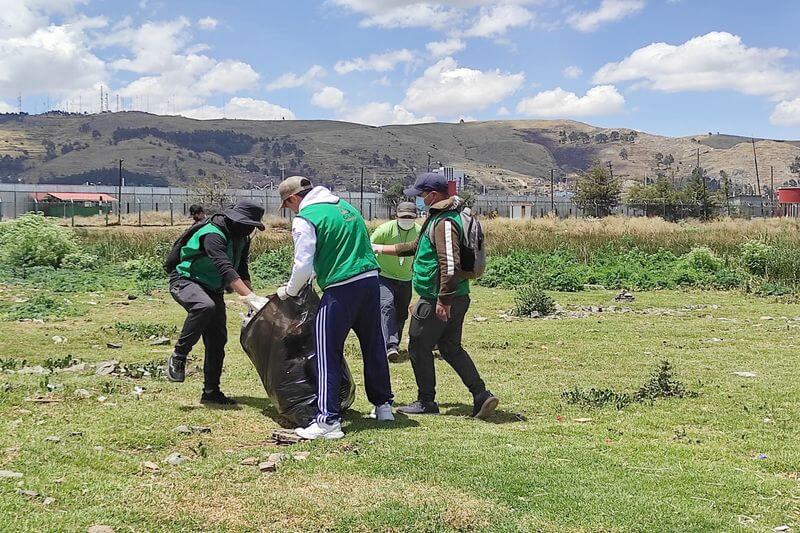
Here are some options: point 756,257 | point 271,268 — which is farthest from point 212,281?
point 756,257

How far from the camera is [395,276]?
418 inches

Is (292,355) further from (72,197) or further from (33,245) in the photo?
(72,197)

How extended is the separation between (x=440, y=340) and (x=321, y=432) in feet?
5.07

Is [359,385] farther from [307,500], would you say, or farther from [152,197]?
[152,197]

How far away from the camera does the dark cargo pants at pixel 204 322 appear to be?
7305 mm

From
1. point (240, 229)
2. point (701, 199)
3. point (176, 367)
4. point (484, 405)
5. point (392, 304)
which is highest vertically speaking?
point (701, 199)

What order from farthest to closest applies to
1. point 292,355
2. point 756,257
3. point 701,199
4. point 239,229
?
point 701,199 → point 756,257 → point 239,229 → point 292,355

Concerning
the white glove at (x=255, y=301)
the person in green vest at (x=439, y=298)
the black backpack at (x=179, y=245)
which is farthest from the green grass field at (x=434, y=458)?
the black backpack at (x=179, y=245)

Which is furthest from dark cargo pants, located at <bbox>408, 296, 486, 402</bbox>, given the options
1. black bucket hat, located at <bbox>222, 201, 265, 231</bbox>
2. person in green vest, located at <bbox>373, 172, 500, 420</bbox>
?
black bucket hat, located at <bbox>222, 201, 265, 231</bbox>

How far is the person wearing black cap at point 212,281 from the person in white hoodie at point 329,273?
32.8 inches

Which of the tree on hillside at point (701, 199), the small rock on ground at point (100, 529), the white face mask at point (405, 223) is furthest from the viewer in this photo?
the tree on hillside at point (701, 199)

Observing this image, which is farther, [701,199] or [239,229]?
[701,199]

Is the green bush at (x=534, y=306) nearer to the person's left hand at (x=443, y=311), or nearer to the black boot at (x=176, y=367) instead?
the person's left hand at (x=443, y=311)

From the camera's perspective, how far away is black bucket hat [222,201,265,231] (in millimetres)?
7281
